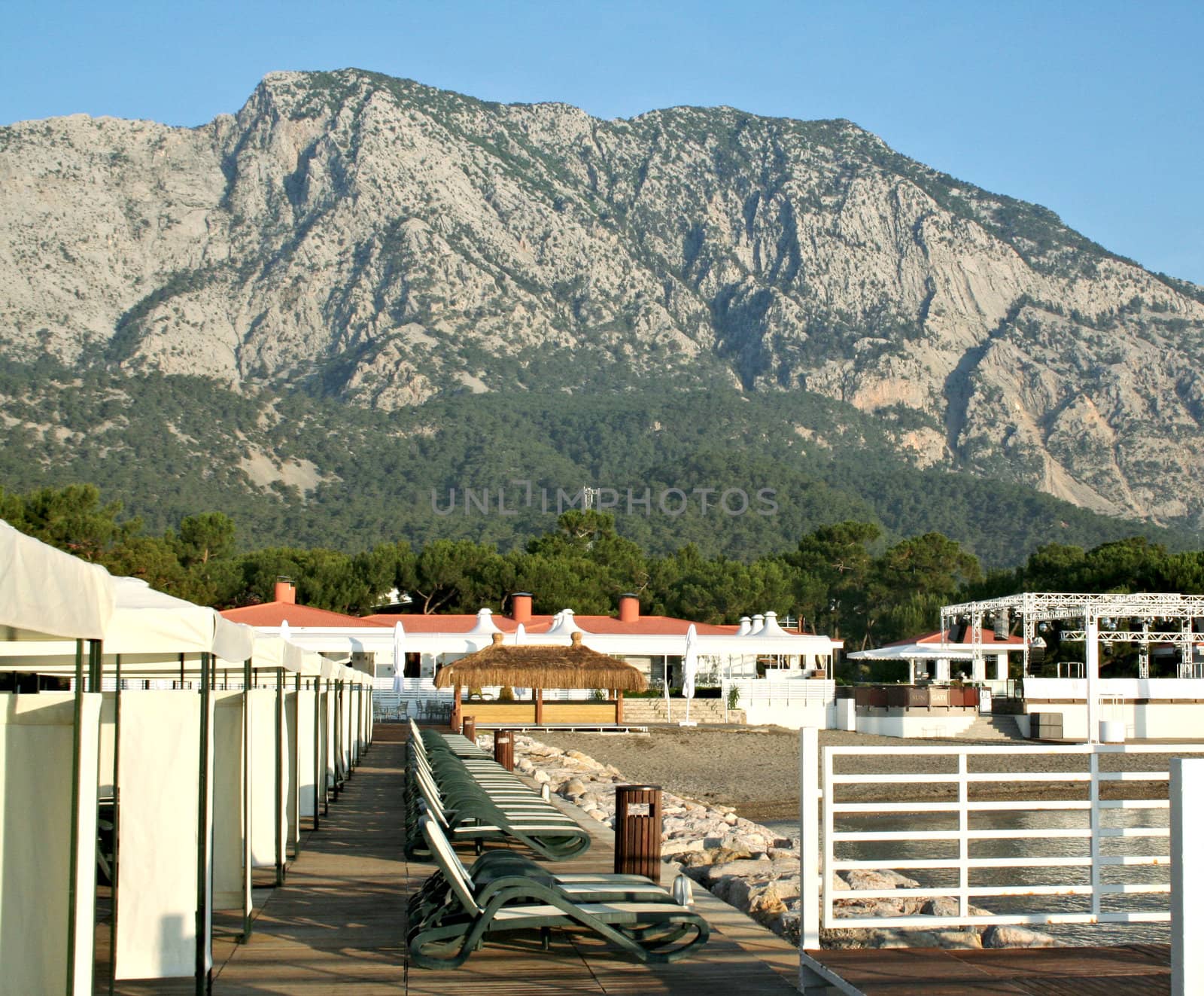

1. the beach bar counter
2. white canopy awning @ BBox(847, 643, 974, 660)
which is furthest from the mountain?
the beach bar counter

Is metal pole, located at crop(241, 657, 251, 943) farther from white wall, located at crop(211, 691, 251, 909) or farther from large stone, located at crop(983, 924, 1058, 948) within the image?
large stone, located at crop(983, 924, 1058, 948)

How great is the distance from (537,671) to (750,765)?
5.35m

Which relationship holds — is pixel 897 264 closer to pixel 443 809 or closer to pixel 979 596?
pixel 979 596

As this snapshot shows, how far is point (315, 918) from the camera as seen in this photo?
20.7ft

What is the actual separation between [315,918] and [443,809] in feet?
5.54

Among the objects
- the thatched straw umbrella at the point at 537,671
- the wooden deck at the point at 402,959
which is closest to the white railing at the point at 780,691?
the thatched straw umbrella at the point at 537,671

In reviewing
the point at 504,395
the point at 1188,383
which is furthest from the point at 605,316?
the point at 1188,383

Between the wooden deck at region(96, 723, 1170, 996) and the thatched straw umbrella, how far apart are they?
1994cm

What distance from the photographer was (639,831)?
6801 millimetres

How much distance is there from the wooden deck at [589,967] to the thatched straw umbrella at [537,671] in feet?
65.4

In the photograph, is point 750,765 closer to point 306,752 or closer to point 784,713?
point 784,713

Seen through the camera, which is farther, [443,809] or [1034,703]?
[1034,703]

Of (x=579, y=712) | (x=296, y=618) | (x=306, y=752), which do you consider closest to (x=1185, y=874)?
(x=306, y=752)

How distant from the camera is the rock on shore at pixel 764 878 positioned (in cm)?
607
